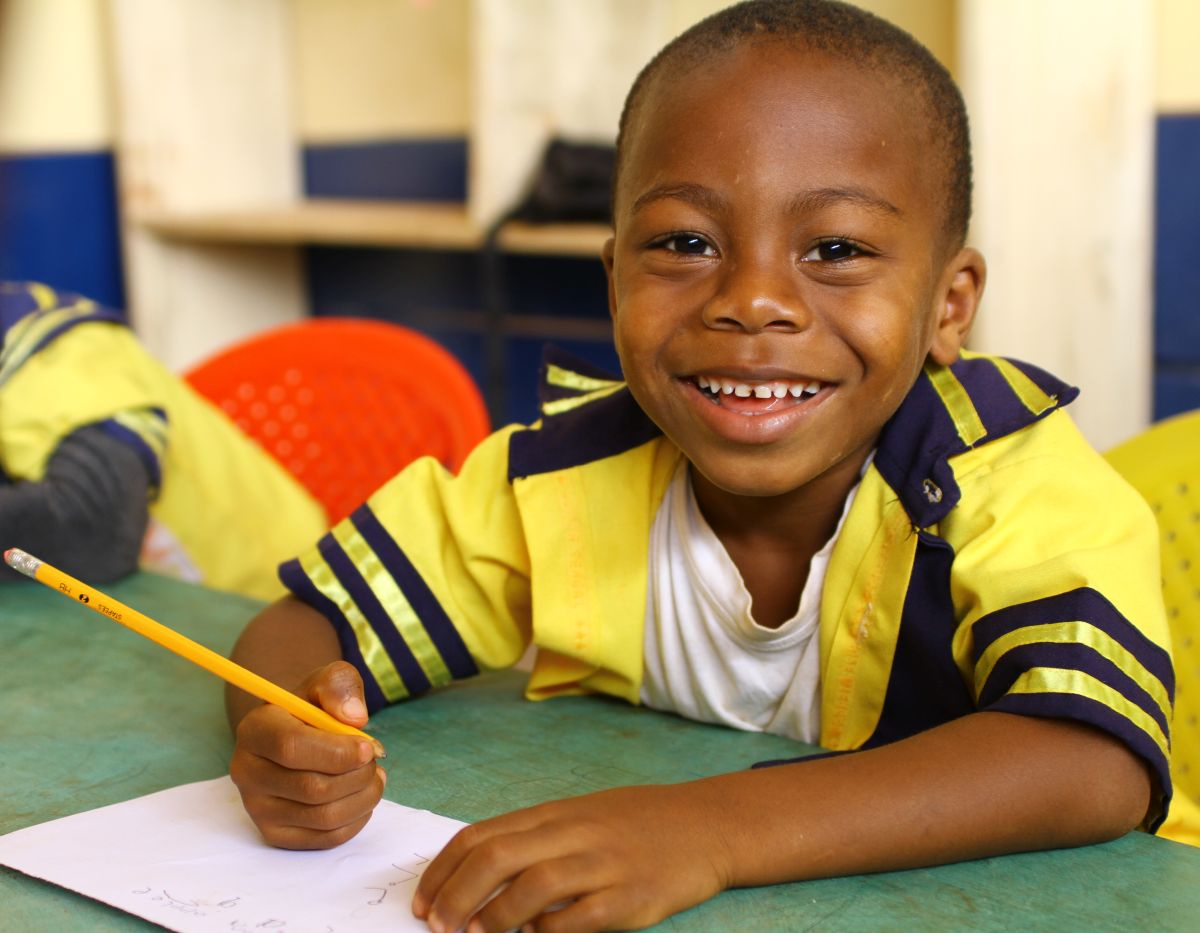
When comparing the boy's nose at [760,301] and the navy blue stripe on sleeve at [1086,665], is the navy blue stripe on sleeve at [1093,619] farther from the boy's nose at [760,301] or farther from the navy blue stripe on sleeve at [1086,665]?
the boy's nose at [760,301]

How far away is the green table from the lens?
2.33 ft

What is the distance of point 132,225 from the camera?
2969 millimetres

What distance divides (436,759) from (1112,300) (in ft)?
4.45

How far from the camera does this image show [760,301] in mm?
918

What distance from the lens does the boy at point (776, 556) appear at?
757 millimetres

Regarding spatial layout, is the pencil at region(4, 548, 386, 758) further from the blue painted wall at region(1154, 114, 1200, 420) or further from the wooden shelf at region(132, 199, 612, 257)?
the blue painted wall at region(1154, 114, 1200, 420)

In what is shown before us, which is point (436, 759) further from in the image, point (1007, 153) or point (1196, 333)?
point (1196, 333)

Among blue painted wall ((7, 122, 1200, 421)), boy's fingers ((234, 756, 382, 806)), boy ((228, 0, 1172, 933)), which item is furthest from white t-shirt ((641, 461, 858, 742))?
blue painted wall ((7, 122, 1200, 421))

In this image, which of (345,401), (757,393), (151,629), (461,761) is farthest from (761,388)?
(345,401)

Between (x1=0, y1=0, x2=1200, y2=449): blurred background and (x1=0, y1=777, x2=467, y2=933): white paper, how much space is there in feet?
4.49

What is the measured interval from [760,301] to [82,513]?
29.4 inches

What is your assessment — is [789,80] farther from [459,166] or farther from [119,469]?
[459,166]

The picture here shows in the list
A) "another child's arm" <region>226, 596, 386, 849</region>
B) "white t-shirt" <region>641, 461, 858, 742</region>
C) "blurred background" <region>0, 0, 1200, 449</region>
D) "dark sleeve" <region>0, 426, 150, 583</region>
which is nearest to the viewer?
"another child's arm" <region>226, 596, 386, 849</region>

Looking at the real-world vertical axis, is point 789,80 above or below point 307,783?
above
